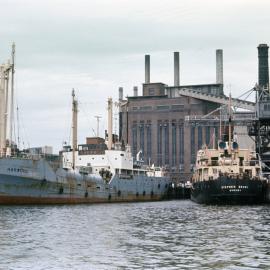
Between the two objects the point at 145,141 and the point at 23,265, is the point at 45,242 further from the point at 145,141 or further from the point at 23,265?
the point at 145,141

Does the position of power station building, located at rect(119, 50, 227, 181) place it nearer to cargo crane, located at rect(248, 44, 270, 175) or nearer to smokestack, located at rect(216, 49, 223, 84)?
smokestack, located at rect(216, 49, 223, 84)

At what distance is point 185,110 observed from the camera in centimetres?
18262

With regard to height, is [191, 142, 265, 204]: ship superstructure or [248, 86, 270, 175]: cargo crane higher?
[248, 86, 270, 175]: cargo crane

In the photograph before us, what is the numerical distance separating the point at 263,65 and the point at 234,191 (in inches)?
2980

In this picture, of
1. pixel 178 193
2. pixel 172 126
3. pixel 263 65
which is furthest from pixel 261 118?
pixel 172 126

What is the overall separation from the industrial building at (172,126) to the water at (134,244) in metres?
139

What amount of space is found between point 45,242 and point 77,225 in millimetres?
9605

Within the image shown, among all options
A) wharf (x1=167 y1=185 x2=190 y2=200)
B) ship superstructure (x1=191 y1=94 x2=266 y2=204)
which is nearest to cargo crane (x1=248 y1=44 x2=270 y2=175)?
wharf (x1=167 y1=185 x2=190 y2=200)

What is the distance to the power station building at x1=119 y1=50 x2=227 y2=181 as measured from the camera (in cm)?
18138

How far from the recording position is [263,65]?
5423 inches

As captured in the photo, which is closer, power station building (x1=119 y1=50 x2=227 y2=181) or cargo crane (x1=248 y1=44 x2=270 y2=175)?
cargo crane (x1=248 y1=44 x2=270 y2=175)

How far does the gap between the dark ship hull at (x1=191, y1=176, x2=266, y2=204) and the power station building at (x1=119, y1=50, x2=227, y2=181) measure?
10710 cm

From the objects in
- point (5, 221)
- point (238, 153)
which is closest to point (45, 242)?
point (5, 221)

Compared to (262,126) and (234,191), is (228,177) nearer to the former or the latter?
(234,191)
